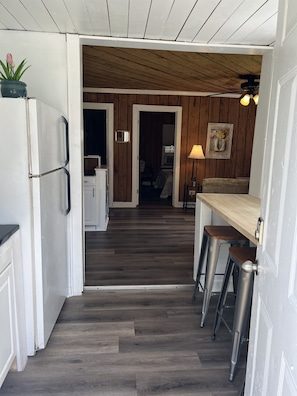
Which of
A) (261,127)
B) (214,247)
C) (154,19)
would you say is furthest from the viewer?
(261,127)

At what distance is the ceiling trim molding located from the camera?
240cm

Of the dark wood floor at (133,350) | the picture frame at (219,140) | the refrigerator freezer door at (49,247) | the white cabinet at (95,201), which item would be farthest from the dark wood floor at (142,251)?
the picture frame at (219,140)

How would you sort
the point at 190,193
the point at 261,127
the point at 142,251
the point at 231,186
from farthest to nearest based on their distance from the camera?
the point at 190,193 < the point at 231,186 < the point at 142,251 < the point at 261,127

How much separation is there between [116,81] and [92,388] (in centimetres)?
477

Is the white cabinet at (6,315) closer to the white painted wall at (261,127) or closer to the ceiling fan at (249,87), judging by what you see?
the white painted wall at (261,127)

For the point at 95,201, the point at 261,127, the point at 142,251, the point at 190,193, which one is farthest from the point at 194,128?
the point at 261,127

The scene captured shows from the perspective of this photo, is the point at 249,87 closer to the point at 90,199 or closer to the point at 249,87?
the point at 249,87

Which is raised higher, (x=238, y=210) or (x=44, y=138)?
(x=44, y=138)

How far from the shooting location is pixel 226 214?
1998 mm

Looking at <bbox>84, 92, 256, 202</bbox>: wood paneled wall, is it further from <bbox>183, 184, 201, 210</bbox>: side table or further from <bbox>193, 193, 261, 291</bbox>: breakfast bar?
<bbox>193, 193, 261, 291</bbox>: breakfast bar

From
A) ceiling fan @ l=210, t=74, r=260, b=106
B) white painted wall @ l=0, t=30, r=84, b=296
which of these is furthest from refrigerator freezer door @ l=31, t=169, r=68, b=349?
ceiling fan @ l=210, t=74, r=260, b=106

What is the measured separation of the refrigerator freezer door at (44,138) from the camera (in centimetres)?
169

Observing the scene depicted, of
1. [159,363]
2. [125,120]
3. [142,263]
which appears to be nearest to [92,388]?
[159,363]

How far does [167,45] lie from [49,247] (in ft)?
6.18
